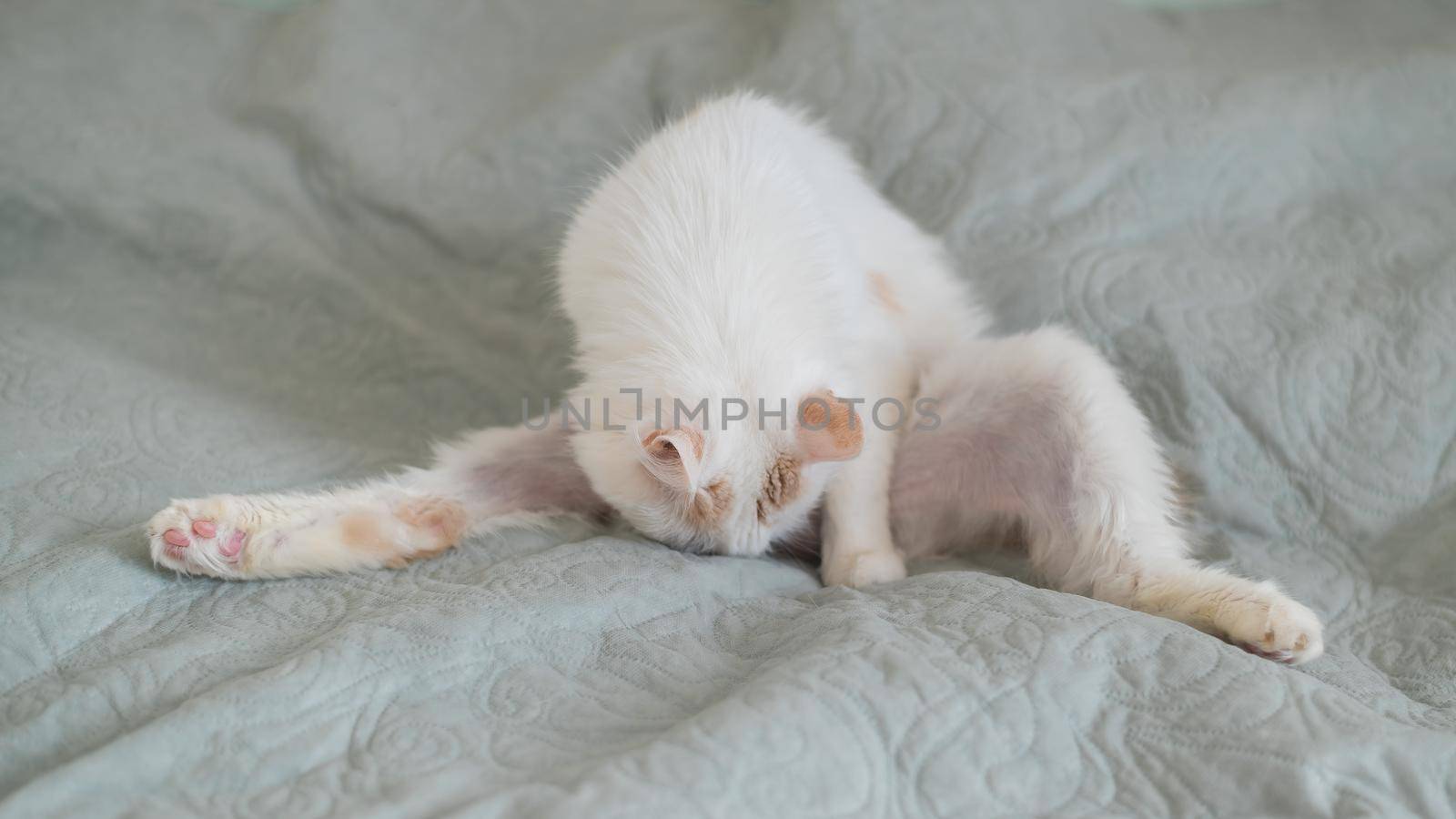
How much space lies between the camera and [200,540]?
1.28 metres

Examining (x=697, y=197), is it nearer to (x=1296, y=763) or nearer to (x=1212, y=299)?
(x=1212, y=299)

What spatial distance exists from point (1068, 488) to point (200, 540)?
3.59 feet

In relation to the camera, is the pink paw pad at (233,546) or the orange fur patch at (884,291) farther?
the orange fur patch at (884,291)

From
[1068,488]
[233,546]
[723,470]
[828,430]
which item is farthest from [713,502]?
[233,546]

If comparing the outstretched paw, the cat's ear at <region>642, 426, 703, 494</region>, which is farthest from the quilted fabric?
the cat's ear at <region>642, 426, 703, 494</region>

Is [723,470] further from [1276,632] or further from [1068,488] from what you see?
[1276,632]

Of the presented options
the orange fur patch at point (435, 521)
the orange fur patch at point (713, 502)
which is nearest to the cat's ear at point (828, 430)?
the orange fur patch at point (713, 502)

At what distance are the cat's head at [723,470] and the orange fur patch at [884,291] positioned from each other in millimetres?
378

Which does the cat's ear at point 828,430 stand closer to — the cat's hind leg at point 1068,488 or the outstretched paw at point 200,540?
the cat's hind leg at point 1068,488

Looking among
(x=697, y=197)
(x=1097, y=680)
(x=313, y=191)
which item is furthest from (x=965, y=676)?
(x=313, y=191)

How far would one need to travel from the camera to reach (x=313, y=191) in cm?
207

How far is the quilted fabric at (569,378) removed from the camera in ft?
3.17

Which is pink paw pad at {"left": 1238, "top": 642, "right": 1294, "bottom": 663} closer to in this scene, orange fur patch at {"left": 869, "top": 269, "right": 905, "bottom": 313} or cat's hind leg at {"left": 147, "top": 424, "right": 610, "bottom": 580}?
orange fur patch at {"left": 869, "top": 269, "right": 905, "bottom": 313}

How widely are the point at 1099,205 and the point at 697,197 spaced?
0.76 meters
